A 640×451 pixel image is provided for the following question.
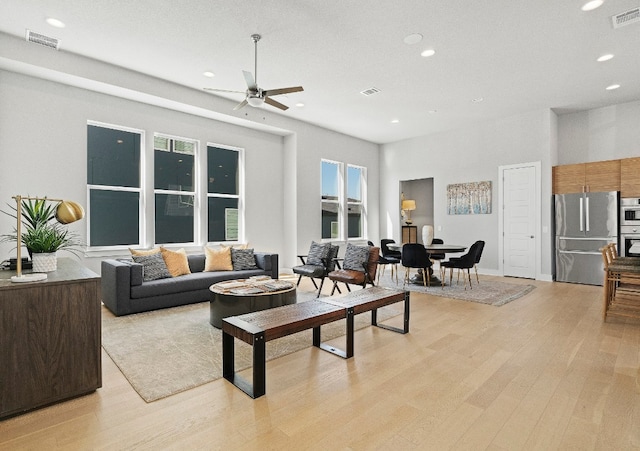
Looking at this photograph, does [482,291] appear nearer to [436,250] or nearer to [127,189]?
[436,250]

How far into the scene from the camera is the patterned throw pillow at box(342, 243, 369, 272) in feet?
17.2

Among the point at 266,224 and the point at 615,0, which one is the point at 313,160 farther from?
the point at 615,0

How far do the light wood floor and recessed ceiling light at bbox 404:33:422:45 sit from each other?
356 cm

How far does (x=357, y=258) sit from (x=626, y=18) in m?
4.32

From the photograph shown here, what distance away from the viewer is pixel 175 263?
5.20 m

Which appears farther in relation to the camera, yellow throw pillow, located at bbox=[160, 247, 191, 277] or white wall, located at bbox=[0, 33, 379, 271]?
→ yellow throw pillow, located at bbox=[160, 247, 191, 277]

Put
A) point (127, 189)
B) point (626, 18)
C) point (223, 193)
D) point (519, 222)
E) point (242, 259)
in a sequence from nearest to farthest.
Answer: point (626, 18) < point (127, 189) < point (242, 259) < point (223, 193) < point (519, 222)

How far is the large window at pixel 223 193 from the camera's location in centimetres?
680

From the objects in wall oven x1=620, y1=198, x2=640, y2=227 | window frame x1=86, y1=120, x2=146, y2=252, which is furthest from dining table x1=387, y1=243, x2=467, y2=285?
window frame x1=86, y1=120, x2=146, y2=252

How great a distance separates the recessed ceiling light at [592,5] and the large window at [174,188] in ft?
19.9

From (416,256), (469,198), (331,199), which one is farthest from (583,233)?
(331,199)

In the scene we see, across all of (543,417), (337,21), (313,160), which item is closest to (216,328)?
(543,417)

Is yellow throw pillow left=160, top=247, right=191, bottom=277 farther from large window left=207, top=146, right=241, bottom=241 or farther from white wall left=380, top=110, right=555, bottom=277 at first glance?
white wall left=380, top=110, right=555, bottom=277

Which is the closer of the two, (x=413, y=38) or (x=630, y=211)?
(x=413, y=38)
